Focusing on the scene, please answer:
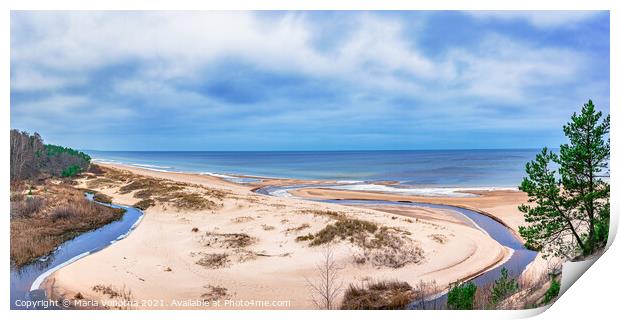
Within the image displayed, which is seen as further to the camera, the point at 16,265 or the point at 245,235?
the point at 245,235

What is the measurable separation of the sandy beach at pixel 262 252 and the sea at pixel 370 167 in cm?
22

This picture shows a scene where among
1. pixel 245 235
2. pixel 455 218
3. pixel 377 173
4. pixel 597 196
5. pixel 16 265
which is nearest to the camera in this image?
pixel 597 196

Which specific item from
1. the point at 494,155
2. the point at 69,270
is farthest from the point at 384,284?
the point at 69,270

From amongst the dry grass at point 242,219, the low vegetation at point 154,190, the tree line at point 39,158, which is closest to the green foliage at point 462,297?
the dry grass at point 242,219

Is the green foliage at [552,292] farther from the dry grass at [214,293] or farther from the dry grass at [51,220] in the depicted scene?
the dry grass at [51,220]

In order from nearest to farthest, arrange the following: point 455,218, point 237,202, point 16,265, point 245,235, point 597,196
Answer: point 597,196 → point 16,265 → point 245,235 → point 455,218 → point 237,202

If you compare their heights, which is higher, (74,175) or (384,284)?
(74,175)

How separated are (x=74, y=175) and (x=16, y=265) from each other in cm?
128

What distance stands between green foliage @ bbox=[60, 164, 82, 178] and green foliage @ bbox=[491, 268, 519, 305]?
220 inches

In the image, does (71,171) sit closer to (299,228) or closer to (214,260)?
(214,260)

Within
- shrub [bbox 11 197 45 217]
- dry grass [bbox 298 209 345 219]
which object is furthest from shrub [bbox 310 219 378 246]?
shrub [bbox 11 197 45 217]

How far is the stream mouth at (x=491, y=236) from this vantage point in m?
4.18

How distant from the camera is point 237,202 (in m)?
5.37

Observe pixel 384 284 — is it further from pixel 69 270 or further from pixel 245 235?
pixel 69 270
